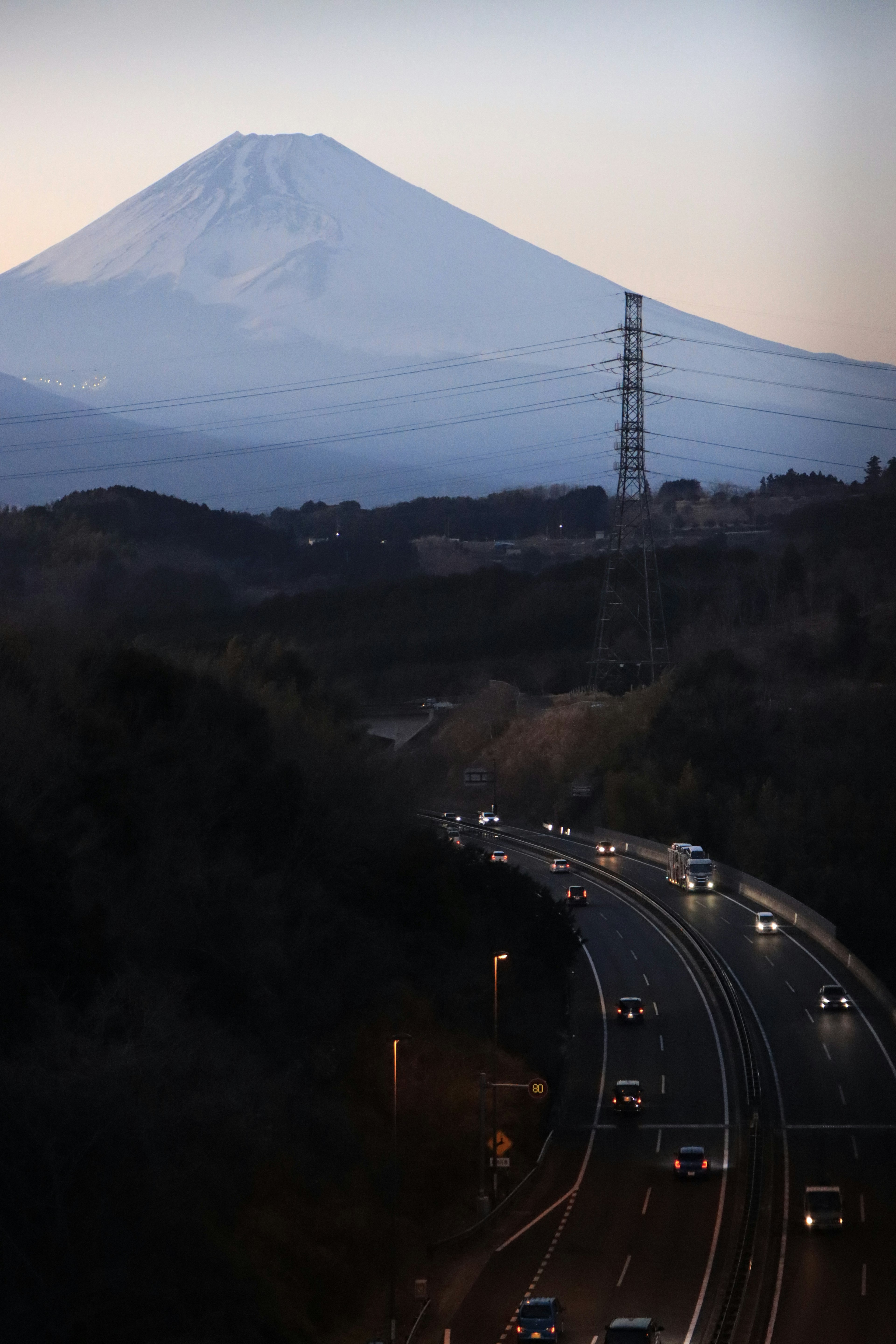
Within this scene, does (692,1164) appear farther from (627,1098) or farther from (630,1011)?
(630,1011)

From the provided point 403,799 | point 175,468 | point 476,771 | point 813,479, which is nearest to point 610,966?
point 403,799

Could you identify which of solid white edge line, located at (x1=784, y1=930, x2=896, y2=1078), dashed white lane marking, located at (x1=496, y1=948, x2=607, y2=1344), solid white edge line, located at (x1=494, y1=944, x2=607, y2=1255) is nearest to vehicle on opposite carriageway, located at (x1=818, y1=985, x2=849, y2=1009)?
solid white edge line, located at (x1=784, y1=930, x2=896, y2=1078)

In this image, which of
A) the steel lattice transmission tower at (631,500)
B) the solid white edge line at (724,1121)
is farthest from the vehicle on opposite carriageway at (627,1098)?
the steel lattice transmission tower at (631,500)

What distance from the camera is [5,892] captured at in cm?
1983

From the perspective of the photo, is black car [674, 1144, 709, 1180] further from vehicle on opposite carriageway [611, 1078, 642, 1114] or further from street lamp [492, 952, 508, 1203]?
vehicle on opposite carriageway [611, 1078, 642, 1114]

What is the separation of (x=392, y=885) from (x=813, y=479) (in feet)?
315

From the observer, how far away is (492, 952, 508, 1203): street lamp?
19531 millimetres

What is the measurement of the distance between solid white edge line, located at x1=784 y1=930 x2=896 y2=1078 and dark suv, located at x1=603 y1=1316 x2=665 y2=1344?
12.3 meters

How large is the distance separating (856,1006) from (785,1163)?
9.69 meters

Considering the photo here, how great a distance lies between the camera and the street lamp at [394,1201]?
49.1 ft

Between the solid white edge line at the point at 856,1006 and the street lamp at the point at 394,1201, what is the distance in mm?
10536

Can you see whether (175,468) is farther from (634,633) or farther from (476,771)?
(476,771)

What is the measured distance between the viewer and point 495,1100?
2008 cm

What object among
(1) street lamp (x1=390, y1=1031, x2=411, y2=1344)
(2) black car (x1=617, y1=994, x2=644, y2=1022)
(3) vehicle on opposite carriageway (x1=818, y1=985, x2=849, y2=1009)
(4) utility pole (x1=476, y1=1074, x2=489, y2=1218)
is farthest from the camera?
(3) vehicle on opposite carriageway (x1=818, y1=985, x2=849, y2=1009)
